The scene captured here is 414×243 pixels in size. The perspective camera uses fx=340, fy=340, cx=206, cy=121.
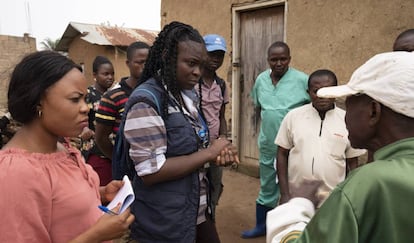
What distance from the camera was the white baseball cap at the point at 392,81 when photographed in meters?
0.98

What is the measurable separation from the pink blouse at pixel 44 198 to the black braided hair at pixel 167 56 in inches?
26.4

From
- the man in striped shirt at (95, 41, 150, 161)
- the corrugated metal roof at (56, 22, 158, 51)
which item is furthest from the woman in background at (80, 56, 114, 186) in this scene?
the corrugated metal roof at (56, 22, 158, 51)

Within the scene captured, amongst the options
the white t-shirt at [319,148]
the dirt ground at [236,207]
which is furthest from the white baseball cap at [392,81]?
the dirt ground at [236,207]

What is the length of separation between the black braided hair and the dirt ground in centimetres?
253

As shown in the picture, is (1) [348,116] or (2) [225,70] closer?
(1) [348,116]

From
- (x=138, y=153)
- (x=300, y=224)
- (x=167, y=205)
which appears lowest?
(x=167, y=205)

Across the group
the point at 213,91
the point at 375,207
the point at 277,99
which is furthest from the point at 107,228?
the point at 277,99

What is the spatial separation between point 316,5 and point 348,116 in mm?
3733

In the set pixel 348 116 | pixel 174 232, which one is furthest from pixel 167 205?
pixel 348 116

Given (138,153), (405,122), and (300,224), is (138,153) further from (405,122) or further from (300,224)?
(405,122)

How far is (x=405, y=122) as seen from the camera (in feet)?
3.37

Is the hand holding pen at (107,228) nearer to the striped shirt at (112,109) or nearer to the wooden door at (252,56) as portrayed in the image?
the striped shirt at (112,109)

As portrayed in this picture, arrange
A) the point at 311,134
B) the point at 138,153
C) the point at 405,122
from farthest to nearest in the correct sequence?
1. the point at 311,134
2. the point at 138,153
3. the point at 405,122

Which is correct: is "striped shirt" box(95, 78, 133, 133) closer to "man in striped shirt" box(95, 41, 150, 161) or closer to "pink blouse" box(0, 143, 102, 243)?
"man in striped shirt" box(95, 41, 150, 161)
